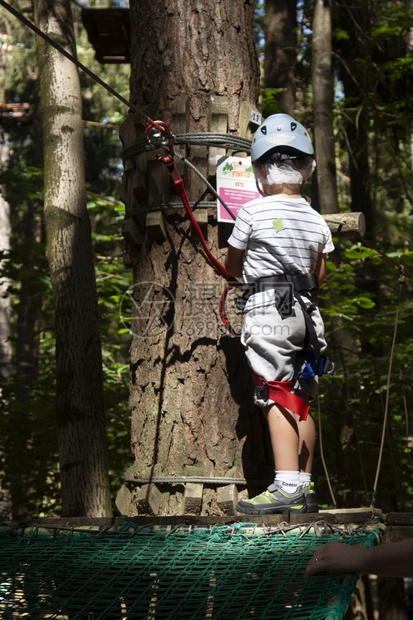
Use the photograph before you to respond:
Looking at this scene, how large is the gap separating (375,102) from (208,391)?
24.2 ft

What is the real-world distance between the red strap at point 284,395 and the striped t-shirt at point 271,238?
479mm

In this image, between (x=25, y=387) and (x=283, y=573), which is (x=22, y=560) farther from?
(x=25, y=387)

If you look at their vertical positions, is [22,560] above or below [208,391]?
below

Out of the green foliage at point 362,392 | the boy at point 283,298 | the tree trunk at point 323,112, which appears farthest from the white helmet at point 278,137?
the tree trunk at point 323,112

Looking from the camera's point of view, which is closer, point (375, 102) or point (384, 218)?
point (375, 102)

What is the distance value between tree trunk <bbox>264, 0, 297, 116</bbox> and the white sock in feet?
21.3

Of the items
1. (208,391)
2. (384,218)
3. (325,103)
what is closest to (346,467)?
(325,103)

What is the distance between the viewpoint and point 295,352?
10.3 feet

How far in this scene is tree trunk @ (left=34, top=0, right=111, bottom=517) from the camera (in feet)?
13.3

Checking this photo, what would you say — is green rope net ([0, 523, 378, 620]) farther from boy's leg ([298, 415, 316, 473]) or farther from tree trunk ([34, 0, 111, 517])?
tree trunk ([34, 0, 111, 517])

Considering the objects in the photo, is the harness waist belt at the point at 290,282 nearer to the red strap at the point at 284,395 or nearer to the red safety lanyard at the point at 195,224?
the red safety lanyard at the point at 195,224

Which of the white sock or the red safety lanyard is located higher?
the red safety lanyard

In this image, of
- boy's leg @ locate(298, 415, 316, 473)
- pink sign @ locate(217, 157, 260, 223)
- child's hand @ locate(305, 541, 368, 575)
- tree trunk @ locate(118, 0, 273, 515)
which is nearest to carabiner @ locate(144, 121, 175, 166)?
tree trunk @ locate(118, 0, 273, 515)

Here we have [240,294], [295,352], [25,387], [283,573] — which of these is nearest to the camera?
[283,573]
